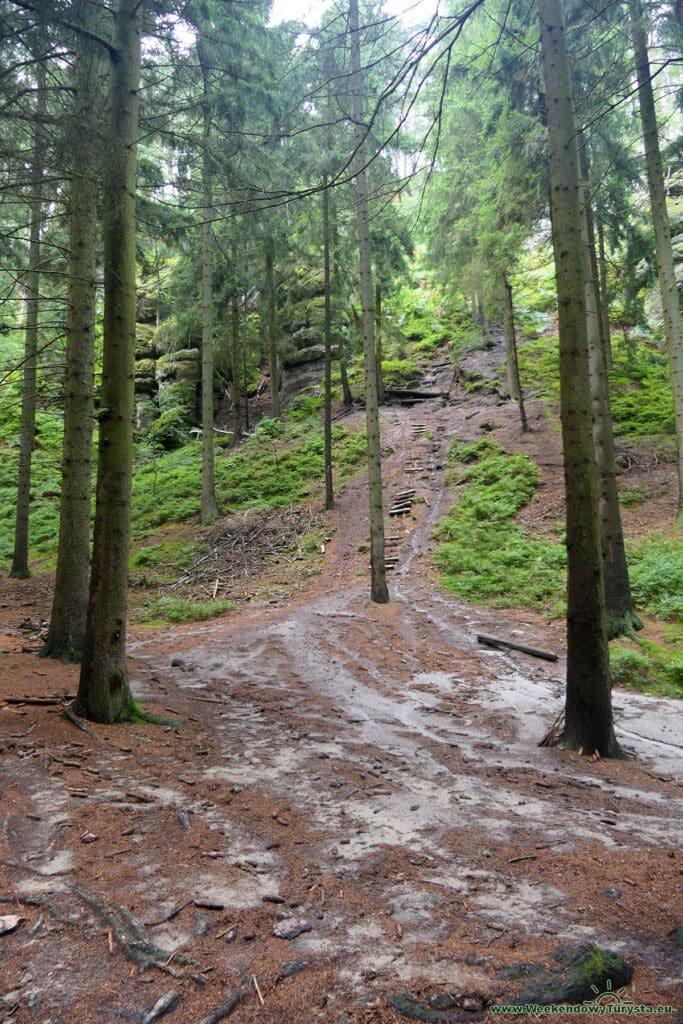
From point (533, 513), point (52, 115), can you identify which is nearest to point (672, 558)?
point (533, 513)

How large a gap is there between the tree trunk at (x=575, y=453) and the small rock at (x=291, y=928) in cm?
375

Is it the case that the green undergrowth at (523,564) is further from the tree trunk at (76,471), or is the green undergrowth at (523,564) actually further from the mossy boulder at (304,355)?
the mossy boulder at (304,355)

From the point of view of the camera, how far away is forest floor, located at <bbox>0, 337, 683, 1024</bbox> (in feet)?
6.70

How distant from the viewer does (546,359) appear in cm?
2514

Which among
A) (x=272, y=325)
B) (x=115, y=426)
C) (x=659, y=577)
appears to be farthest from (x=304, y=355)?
(x=115, y=426)

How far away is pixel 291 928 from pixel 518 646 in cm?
719

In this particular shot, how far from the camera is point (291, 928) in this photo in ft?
7.90

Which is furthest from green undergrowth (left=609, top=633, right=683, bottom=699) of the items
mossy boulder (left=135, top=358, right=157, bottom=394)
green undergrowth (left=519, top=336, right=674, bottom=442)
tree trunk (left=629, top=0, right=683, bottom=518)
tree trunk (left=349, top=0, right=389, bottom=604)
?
mossy boulder (left=135, top=358, right=157, bottom=394)

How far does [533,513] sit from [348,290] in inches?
502

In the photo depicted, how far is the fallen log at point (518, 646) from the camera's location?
27.8 feet

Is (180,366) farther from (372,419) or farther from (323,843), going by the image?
(323,843)

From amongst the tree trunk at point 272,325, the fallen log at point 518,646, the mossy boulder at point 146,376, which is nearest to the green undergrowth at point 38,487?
the mossy boulder at point 146,376

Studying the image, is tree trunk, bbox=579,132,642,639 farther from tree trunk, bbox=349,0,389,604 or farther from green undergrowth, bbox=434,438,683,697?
A: tree trunk, bbox=349,0,389,604

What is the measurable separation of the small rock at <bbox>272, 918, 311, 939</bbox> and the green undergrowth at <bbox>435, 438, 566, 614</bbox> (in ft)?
29.4
